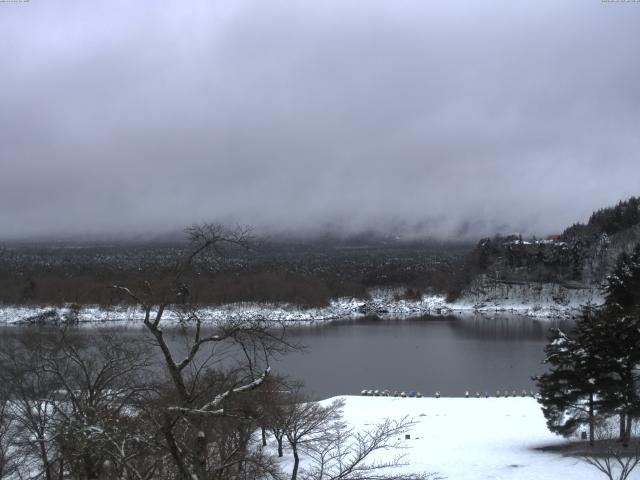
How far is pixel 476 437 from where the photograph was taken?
2133 cm

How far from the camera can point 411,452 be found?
18.8 m

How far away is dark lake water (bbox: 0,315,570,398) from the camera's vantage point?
34656mm

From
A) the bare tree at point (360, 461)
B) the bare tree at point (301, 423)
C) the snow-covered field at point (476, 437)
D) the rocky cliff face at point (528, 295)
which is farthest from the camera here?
the rocky cliff face at point (528, 295)

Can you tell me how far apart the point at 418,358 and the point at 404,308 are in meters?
51.2

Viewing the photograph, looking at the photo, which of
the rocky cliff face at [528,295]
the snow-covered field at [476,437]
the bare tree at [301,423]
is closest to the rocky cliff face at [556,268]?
the rocky cliff face at [528,295]

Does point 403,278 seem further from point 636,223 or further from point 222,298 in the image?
point 222,298

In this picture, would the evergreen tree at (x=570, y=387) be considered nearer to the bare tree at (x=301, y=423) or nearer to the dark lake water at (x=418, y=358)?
the bare tree at (x=301, y=423)

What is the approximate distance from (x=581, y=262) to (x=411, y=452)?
7737 cm

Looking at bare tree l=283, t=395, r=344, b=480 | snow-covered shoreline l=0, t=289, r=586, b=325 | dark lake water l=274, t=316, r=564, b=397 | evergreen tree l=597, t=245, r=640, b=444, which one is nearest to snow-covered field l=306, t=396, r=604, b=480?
evergreen tree l=597, t=245, r=640, b=444

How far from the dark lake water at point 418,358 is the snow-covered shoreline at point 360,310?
44.2 ft

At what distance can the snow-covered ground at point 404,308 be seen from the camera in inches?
2781

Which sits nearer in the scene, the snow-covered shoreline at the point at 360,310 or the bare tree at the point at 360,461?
the bare tree at the point at 360,461

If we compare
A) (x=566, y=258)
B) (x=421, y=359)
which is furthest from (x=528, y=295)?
(x=421, y=359)

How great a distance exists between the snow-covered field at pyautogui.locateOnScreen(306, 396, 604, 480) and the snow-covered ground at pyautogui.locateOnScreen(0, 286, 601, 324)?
141 ft
